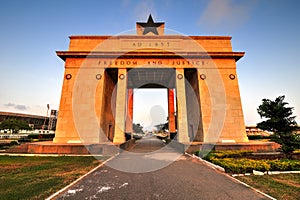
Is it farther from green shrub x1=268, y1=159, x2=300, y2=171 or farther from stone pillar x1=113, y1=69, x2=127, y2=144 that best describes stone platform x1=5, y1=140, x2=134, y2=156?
green shrub x1=268, y1=159, x2=300, y2=171

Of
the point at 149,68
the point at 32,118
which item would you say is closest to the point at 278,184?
the point at 149,68

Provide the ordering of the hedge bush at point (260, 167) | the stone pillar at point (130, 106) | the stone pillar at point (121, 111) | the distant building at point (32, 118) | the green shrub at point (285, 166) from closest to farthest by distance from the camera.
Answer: the hedge bush at point (260, 167) < the green shrub at point (285, 166) < the stone pillar at point (121, 111) < the stone pillar at point (130, 106) < the distant building at point (32, 118)

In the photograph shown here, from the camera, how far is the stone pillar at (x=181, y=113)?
18453 millimetres

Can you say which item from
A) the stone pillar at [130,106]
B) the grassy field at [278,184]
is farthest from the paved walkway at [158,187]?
the stone pillar at [130,106]

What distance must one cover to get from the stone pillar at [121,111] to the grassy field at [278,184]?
14.1m

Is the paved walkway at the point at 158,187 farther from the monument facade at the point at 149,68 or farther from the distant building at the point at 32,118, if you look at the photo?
the distant building at the point at 32,118

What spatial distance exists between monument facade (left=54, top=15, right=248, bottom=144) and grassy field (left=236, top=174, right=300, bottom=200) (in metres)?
12.0

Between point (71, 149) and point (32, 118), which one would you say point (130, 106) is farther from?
point (32, 118)

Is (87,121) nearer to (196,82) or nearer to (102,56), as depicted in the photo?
(102,56)

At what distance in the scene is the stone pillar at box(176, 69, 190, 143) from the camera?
1845 centimetres

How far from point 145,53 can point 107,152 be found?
13337 millimetres

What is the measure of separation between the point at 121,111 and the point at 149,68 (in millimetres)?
7147

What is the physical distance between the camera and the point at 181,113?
19312mm

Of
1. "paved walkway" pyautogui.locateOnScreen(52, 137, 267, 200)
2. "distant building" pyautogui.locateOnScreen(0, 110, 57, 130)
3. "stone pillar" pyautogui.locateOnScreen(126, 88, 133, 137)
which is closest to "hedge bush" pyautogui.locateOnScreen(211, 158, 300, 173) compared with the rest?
"paved walkway" pyautogui.locateOnScreen(52, 137, 267, 200)
